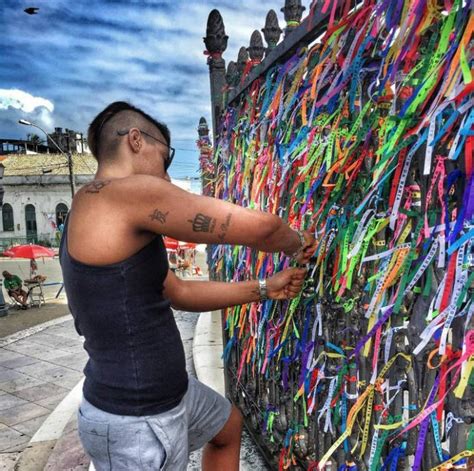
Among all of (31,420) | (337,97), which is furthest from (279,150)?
Result: (31,420)

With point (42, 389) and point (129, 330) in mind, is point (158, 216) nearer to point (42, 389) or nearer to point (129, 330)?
point (129, 330)

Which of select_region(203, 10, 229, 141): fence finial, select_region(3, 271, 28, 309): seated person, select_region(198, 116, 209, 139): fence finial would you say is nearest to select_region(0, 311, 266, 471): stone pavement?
select_region(203, 10, 229, 141): fence finial

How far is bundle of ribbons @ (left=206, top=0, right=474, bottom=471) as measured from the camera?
4.23 ft

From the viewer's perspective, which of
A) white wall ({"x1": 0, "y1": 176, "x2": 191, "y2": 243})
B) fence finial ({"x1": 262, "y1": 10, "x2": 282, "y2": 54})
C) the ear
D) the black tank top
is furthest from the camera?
white wall ({"x1": 0, "y1": 176, "x2": 191, "y2": 243})

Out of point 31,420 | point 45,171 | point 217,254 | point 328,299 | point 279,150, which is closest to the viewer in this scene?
point 328,299

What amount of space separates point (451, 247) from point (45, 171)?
138 feet

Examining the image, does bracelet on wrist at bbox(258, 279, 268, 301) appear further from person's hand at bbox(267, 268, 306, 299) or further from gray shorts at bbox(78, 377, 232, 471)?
gray shorts at bbox(78, 377, 232, 471)

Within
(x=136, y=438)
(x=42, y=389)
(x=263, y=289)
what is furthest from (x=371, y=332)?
(x=42, y=389)

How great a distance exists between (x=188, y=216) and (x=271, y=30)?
64.3 inches

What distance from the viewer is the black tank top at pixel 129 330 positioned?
1.69m

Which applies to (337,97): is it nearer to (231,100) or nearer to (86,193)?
(86,193)

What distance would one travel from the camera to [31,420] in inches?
192

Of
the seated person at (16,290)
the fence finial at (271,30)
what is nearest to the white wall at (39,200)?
the seated person at (16,290)

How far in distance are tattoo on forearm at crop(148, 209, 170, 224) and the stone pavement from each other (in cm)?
198
